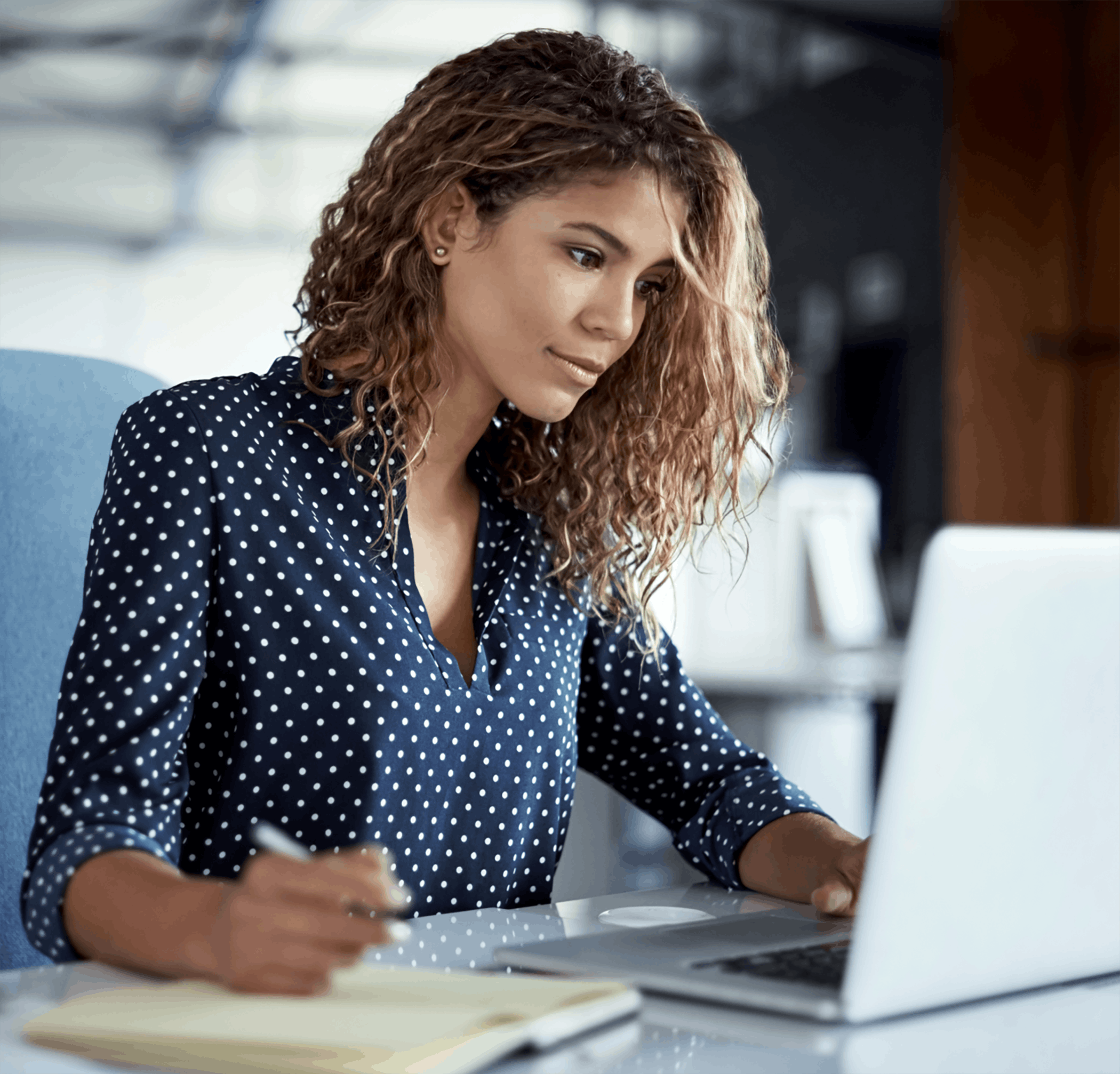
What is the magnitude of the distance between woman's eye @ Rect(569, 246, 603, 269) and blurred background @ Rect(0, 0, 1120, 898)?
291 mm

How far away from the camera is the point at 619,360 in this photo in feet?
4.46

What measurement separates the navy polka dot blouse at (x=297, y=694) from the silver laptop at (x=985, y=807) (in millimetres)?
299

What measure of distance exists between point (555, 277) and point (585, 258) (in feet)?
0.11

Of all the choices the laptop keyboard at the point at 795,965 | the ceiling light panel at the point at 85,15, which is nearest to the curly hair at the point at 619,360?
the laptop keyboard at the point at 795,965

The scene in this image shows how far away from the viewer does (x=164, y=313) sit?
243 cm

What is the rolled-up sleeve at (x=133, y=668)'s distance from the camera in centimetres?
79

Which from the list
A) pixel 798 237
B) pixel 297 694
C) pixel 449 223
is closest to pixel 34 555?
pixel 297 694

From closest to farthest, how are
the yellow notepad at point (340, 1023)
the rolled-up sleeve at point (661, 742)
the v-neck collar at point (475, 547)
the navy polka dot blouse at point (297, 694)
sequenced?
the yellow notepad at point (340, 1023)
the navy polka dot blouse at point (297, 694)
the v-neck collar at point (475, 547)
the rolled-up sleeve at point (661, 742)

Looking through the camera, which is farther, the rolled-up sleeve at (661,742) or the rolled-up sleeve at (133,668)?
the rolled-up sleeve at (661,742)

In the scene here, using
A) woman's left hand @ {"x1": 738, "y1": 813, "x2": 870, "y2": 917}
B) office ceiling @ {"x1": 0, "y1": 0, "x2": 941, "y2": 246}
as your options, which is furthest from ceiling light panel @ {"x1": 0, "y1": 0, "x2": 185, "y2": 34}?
woman's left hand @ {"x1": 738, "y1": 813, "x2": 870, "y2": 917}

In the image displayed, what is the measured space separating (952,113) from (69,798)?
386 centimetres

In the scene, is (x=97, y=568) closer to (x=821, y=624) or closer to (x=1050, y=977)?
(x=1050, y=977)

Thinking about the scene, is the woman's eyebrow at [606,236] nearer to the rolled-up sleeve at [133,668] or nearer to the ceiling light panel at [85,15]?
the rolled-up sleeve at [133,668]

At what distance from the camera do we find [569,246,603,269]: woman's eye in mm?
1112
